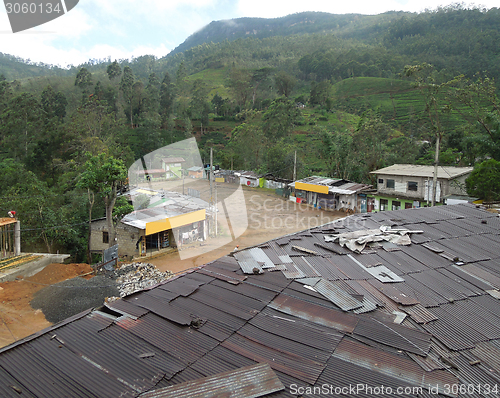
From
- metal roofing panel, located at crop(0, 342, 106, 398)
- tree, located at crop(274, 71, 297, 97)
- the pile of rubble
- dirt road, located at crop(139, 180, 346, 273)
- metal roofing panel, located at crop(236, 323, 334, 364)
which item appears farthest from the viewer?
tree, located at crop(274, 71, 297, 97)

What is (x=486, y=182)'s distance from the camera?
15.9m

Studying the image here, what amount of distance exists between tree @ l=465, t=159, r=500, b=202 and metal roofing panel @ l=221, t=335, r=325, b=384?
1722 cm

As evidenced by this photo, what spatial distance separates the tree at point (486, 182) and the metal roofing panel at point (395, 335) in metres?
15.9

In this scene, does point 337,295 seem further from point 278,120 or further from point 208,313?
point 278,120

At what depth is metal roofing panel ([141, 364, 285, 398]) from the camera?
2838 mm

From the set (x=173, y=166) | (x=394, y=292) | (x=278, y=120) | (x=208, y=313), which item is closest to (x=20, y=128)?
(x=173, y=166)

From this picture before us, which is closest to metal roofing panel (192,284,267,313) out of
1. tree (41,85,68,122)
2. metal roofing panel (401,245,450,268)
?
metal roofing panel (401,245,450,268)

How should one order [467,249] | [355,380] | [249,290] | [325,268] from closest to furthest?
[355,380], [249,290], [325,268], [467,249]

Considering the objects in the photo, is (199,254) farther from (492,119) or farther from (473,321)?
(492,119)

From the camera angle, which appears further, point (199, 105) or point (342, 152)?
point (199, 105)

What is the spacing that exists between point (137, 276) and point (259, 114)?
34.4 metres

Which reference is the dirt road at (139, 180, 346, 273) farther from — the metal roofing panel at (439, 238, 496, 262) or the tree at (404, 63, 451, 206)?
the metal roofing panel at (439, 238, 496, 262)

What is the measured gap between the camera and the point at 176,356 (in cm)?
337

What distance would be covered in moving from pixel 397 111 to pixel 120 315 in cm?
5823
